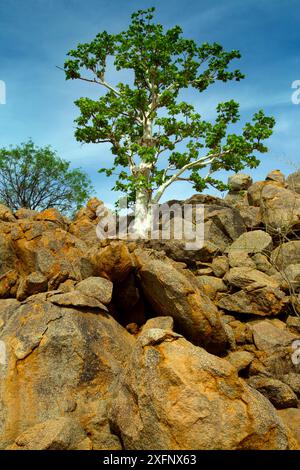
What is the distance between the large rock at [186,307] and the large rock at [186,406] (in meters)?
3.31

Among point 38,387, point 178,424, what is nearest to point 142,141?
point 38,387

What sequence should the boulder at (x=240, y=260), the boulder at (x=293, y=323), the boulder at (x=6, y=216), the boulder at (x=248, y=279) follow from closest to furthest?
the boulder at (x=293, y=323) < the boulder at (x=248, y=279) < the boulder at (x=240, y=260) < the boulder at (x=6, y=216)

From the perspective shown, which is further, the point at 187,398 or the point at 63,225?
the point at 63,225

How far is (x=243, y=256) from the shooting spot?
55.8 ft

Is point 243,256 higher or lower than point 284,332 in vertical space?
higher

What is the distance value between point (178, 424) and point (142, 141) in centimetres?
2515

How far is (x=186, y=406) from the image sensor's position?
662 centimetres

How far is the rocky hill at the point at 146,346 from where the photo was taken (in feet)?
22.4

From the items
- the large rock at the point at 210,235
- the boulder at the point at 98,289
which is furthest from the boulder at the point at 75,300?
the large rock at the point at 210,235

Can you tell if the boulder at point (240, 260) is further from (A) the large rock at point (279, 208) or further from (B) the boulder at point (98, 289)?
(B) the boulder at point (98, 289)

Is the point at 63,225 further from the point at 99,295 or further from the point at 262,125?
the point at 262,125

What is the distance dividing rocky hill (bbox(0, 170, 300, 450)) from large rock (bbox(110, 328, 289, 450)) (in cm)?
2

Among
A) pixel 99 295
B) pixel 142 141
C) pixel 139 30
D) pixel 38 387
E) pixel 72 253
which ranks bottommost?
pixel 38 387

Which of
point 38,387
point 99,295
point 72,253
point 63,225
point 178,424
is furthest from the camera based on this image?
point 63,225
